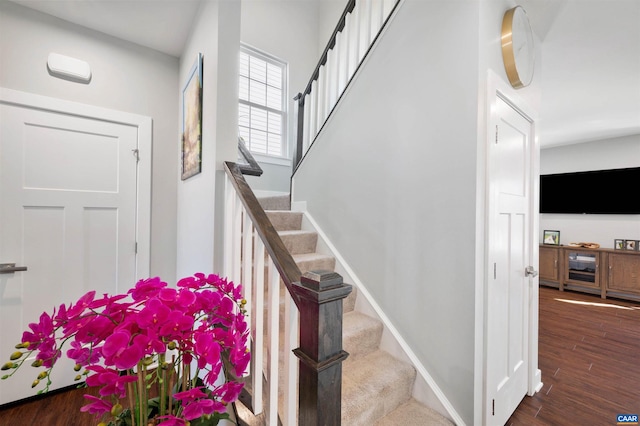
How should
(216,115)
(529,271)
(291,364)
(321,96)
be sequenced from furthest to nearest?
(321,96) → (529,271) → (216,115) → (291,364)

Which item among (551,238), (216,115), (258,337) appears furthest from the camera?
(551,238)

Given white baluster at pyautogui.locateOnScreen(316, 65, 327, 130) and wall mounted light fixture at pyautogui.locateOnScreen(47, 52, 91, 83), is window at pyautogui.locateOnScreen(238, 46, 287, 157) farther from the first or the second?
wall mounted light fixture at pyautogui.locateOnScreen(47, 52, 91, 83)

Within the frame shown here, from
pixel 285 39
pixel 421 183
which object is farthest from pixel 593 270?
pixel 285 39

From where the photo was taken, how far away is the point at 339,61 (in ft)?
7.94

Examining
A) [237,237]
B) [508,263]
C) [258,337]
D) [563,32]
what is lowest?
[258,337]

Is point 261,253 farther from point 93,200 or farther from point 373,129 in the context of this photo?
point 93,200

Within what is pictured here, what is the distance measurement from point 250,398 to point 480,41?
209cm

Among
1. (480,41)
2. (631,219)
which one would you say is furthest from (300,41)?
(631,219)

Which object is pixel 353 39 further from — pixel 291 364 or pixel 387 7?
pixel 291 364

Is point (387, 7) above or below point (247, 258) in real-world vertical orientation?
above

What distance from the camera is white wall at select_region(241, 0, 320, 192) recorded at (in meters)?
3.71

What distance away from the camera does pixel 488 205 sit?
1.46m

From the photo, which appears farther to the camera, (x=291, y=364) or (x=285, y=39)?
(x=285, y=39)

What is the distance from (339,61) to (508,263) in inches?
81.7
